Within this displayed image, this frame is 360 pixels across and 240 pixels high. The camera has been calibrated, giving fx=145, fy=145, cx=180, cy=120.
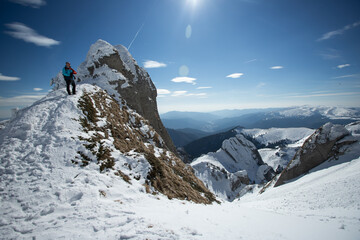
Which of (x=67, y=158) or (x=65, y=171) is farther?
(x=67, y=158)

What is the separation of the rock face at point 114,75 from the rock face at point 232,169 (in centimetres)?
4387

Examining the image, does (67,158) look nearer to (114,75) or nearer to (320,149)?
(114,75)

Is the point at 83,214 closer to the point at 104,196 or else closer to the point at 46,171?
the point at 104,196

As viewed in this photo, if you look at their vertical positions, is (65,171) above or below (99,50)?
below

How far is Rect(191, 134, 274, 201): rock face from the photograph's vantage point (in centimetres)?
6774

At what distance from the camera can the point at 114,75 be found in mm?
29328

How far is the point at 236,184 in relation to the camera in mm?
71312

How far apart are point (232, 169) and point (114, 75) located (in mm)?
96686

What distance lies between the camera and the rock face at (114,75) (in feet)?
91.9

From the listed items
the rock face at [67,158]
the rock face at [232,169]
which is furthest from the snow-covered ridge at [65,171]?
the rock face at [232,169]

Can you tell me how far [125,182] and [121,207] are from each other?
2.58m

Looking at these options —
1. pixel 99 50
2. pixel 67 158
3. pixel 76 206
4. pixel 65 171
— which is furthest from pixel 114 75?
pixel 76 206

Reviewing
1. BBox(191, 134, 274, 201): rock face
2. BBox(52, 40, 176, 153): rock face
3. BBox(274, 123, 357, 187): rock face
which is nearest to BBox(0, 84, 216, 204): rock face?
BBox(52, 40, 176, 153): rock face

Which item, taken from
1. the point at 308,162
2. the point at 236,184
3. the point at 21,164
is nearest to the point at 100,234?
the point at 21,164
